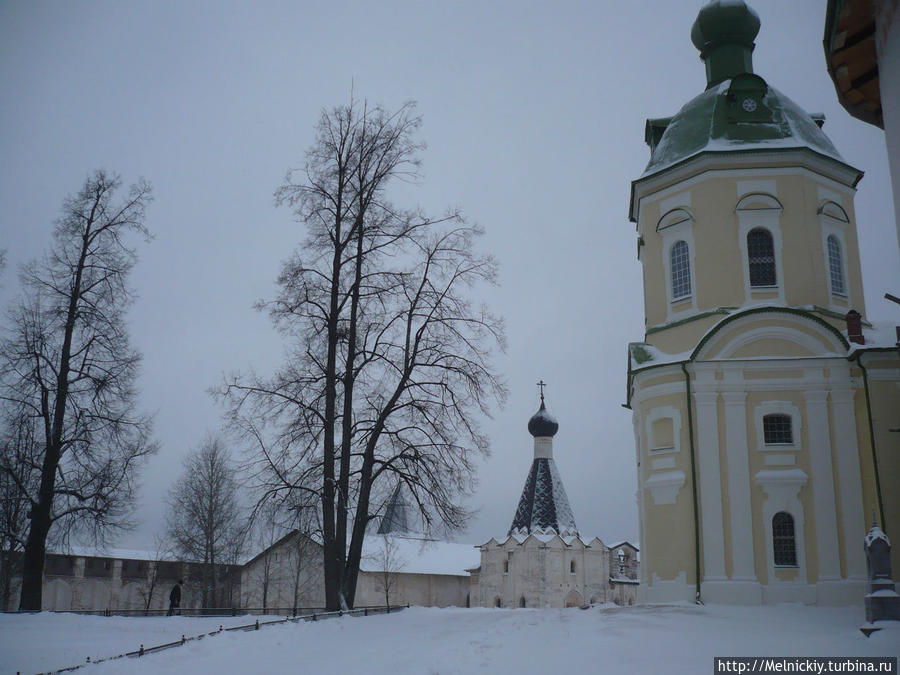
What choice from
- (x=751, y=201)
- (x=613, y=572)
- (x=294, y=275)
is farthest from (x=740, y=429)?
(x=613, y=572)

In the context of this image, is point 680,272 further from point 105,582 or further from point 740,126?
point 105,582

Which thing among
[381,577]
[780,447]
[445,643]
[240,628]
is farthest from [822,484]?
[381,577]

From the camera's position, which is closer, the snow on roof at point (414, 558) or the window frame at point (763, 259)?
the window frame at point (763, 259)

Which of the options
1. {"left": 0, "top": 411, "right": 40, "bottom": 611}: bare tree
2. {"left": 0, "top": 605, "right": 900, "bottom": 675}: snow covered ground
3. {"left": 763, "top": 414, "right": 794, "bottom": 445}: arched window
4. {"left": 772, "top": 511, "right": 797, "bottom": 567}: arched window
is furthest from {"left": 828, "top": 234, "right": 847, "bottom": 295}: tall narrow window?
{"left": 0, "top": 411, "right": 40, "bottom": 611}: bare tree

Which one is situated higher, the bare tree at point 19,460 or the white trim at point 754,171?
the white trim at point 754,171

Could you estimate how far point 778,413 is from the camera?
66.9 ft

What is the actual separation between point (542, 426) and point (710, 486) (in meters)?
24.8

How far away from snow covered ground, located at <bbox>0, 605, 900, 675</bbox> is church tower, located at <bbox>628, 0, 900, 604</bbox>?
2.47 meters

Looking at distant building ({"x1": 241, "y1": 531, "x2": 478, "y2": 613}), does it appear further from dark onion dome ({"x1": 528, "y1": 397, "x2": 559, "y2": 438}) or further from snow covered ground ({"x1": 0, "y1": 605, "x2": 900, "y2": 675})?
snow covered ground ({"x1": 0, "y1": 605, "x2": 900, "y2": 675})

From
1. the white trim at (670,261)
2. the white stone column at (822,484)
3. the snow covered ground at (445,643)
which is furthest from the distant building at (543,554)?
the snow covered ground at (445,643)

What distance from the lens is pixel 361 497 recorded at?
17828 millimetres

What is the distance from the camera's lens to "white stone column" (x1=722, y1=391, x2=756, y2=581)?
19.4m

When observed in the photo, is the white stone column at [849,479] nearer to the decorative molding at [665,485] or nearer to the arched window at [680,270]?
the decorative molding at [665,485]

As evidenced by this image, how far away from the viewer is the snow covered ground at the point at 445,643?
1128 centimetres
